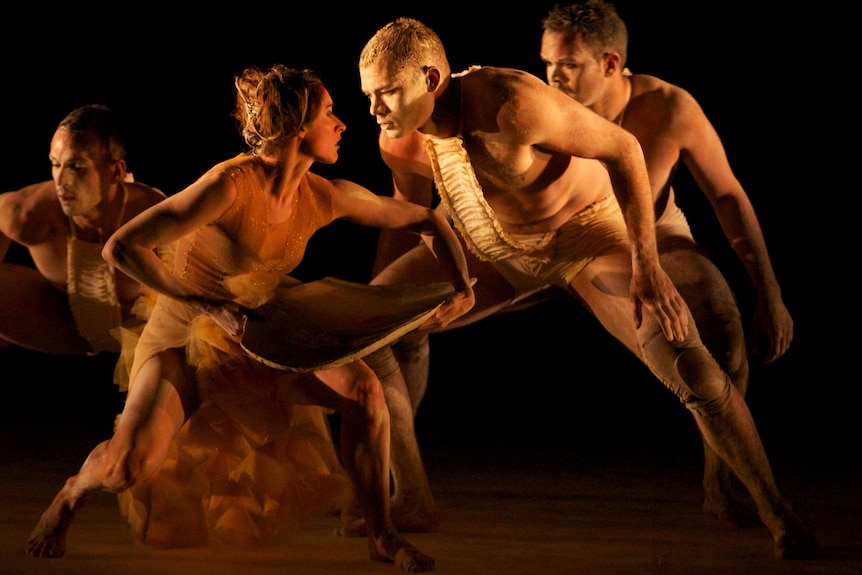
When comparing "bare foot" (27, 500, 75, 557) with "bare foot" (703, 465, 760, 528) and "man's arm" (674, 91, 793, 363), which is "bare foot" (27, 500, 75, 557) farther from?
"man's arm" (674, 91, 793, 363)

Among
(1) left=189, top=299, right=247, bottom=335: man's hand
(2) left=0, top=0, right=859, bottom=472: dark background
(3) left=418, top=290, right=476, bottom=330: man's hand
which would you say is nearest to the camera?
(1) left=189, top=299, right=247, bottom=335: man's hand

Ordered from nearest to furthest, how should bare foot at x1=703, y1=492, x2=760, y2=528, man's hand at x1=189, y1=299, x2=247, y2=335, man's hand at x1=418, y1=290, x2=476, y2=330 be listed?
man's hand at x1=189, y1=299, x2=247, y2=335 → man's hand at x1=418, y1=290, x2=476, y2=330 → bare foot at x1=703, y1=492, x2=760, y2=528

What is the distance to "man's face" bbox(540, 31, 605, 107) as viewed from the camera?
164 inches

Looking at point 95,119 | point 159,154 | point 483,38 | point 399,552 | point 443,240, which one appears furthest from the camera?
point 159,154

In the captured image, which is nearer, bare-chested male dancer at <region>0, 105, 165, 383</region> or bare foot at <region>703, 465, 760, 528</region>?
bare foot at <region>703, 465, 760, 528</region>

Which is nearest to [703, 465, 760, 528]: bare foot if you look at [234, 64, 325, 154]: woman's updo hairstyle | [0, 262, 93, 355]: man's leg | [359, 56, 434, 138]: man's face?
[359, 56, 434, 138]: man's face

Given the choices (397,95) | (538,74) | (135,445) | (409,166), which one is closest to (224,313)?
(135,445)

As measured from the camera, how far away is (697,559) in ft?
11.7

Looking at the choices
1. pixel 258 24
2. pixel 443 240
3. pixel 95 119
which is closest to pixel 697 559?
pixel 443 240

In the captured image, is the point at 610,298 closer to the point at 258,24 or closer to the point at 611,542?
the point at 611,542

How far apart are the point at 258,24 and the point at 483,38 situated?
2.92 feet

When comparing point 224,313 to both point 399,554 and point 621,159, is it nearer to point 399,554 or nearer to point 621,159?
point 399,554

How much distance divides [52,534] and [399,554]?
0.83 meters

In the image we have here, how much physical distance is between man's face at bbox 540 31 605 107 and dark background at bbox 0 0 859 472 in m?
1.50
